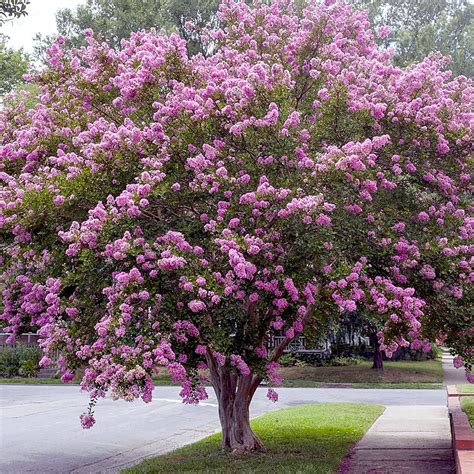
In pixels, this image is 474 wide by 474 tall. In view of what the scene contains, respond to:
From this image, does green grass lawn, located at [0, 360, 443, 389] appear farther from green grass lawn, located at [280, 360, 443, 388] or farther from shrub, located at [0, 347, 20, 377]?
shrub, located at [0, 347, 20, 377]

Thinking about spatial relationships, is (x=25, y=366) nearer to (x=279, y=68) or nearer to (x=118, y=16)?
Result: (x=118, y=16)

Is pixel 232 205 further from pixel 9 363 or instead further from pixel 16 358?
pixel 9 363

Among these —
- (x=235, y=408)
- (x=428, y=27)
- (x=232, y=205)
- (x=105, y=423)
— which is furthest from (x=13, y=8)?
(x=428, y=27)

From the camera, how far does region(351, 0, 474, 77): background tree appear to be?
3123 centimetres

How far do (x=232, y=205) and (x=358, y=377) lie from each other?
2147cm

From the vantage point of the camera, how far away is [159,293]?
8.03m

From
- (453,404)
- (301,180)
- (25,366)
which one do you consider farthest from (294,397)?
(301,180)

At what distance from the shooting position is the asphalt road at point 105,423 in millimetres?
11219

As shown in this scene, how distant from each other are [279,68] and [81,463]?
6.68 m

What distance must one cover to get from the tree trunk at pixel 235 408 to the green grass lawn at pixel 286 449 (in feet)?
0.81

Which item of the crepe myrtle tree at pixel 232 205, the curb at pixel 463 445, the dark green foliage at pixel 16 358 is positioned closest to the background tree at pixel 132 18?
the dark green foliage at pixel 16 358

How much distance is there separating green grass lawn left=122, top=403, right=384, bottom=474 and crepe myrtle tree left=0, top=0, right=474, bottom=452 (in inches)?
52.0

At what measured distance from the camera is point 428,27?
3180cm

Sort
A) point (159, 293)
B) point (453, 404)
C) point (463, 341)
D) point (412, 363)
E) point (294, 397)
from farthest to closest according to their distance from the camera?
point (412, 363)
point (294, 397)
point (453, 404)
point (463, 341)
point (159, 293)
